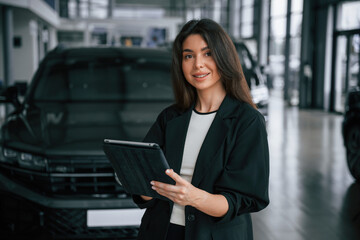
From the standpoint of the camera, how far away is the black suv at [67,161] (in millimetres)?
2641

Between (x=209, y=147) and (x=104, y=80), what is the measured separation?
2.63 m

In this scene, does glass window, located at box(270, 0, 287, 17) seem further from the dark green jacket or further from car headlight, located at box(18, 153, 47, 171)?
the dark green jacket

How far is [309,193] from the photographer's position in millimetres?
4793

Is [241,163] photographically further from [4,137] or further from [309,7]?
[309,7]

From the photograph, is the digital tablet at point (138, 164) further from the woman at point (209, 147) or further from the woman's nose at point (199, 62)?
the woman's nose at point (199, 62)

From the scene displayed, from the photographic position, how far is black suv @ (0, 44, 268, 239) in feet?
8.66

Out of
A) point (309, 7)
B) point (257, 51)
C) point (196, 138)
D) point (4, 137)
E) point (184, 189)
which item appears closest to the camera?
point (184, 189)

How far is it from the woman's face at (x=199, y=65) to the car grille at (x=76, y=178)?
1405 mm

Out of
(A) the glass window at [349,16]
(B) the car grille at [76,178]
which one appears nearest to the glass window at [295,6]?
(A) the glass window at [349,16]

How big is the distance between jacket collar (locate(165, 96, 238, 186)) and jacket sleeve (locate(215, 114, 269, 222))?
53mm

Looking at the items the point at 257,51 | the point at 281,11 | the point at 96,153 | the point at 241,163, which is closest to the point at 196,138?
the point at 241,163

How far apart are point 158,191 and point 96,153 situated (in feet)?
4.92

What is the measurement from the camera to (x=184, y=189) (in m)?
1.21

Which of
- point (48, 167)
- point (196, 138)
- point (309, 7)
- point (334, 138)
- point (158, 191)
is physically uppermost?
point (309, 7)
